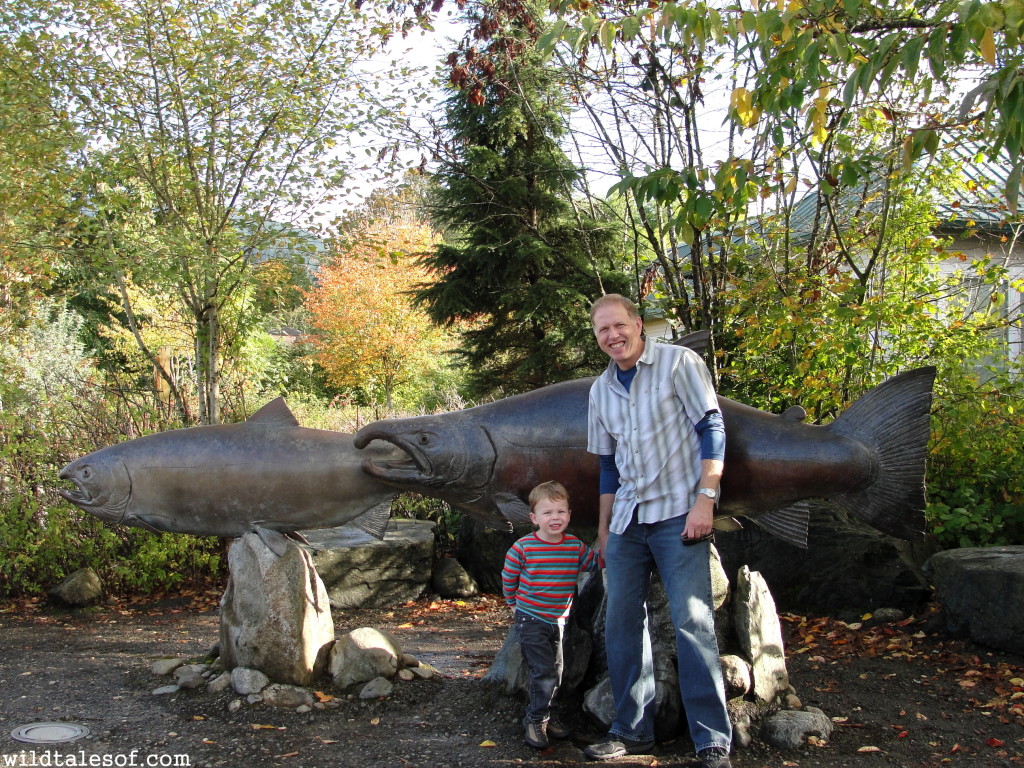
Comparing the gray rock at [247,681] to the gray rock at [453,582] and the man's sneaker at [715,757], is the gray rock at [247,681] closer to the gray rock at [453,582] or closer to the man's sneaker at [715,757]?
the man's sneaker at [715,757]

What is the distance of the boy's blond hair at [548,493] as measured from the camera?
348 centimetres

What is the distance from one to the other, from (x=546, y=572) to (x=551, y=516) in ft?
0.89

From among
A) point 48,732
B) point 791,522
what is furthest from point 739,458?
point 48,732

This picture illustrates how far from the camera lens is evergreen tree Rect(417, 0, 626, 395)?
10.4 meters

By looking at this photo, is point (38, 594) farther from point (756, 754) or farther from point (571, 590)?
point (756, 754)

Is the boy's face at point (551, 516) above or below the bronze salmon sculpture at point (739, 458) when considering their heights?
below

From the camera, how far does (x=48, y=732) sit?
376 centimetres

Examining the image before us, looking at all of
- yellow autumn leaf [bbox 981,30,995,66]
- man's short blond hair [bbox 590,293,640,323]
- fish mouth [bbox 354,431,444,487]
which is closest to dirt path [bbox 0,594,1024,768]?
fish mouth [bbox 354,431,444,487]

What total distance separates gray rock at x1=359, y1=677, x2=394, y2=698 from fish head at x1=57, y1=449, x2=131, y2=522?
1569 millimetres

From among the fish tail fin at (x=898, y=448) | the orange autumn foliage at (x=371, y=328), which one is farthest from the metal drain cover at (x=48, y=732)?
the orange autumn foliage at (x=371, y=328)

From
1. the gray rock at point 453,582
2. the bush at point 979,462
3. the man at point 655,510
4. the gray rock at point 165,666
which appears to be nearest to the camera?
the man at point 655,510

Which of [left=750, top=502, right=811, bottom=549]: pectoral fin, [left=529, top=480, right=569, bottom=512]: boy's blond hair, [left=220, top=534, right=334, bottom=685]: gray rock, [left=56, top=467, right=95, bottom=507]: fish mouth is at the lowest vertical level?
[left=220, top=534, right=334, bottom=685]: gray rock

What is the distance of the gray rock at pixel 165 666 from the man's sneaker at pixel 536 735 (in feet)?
7.87

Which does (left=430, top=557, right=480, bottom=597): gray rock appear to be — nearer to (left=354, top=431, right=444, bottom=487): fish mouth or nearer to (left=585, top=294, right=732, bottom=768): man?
(left=354, top=431, right=444, bottom=487): fish mouth
